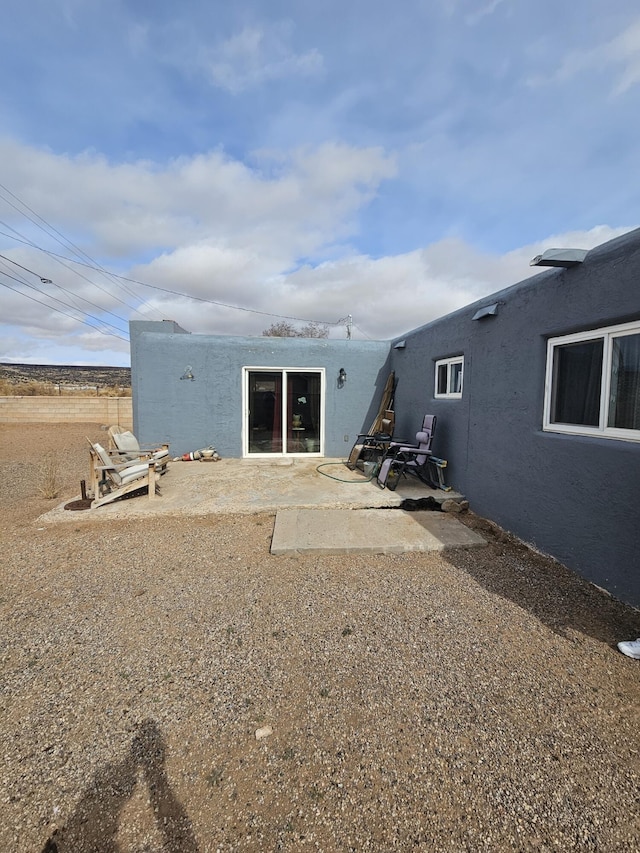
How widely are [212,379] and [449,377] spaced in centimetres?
461

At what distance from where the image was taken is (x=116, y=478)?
4973 millimetres

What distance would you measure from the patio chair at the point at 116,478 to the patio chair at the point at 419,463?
129 inches

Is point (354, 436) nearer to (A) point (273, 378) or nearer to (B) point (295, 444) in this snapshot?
(B) point (295, 444)

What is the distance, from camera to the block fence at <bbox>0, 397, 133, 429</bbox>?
1569 centimetres

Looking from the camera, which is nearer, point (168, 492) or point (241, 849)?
point (241, 849)

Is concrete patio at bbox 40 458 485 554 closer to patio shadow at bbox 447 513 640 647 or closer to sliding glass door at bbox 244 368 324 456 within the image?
patio shadow at bbox 447 513 640 647

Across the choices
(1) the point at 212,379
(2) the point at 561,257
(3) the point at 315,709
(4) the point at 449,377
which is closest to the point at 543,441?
(2) the point at 561,257

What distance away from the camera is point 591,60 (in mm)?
4480

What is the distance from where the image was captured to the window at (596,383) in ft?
9.08

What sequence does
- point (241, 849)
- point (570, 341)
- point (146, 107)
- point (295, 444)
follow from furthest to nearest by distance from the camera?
1. point (295, 444)
2. point (146, 107)
3. point (570, 341)
4. point (241, 849)

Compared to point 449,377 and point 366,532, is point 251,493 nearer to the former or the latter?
point 366,532

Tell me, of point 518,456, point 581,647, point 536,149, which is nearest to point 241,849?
point 581,647

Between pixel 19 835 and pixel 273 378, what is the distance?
280 inches

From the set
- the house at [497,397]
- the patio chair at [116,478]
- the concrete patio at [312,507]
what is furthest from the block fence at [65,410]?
the concrete patio at [312,507]
